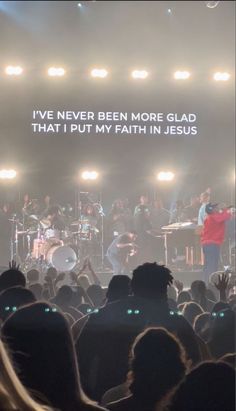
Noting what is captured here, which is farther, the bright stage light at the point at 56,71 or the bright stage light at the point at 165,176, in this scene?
the bright stage light at the point at 165,176

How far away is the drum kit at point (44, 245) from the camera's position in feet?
39.9

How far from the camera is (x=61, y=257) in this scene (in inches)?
479

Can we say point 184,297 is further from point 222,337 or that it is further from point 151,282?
point 222,337

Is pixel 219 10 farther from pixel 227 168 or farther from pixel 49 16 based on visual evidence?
pixel 227 168

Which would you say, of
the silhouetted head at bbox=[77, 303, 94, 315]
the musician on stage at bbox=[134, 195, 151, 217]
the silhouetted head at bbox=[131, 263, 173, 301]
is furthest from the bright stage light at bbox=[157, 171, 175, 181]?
the silhouetted head at bbox=[131, 263, 173, 301]

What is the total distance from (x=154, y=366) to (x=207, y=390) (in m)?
0.52

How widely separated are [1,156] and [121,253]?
138 inches

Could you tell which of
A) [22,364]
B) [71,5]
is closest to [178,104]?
[71,5]

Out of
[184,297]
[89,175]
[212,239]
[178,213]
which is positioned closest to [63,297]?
[184,297]

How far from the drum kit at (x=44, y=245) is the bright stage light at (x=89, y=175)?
1.72 meters

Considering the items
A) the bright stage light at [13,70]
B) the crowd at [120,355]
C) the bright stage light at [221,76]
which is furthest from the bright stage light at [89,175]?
the crowd at [120,355]

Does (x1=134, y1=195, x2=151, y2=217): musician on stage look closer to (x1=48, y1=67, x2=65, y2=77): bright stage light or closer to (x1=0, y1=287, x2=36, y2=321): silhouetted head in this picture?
(x1=48, y1=67, x2=65, y2=77): bright stage light

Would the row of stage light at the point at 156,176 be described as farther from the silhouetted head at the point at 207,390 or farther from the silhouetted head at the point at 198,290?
the silhouetted head at the point at 207,390

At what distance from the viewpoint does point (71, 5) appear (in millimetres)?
9680
